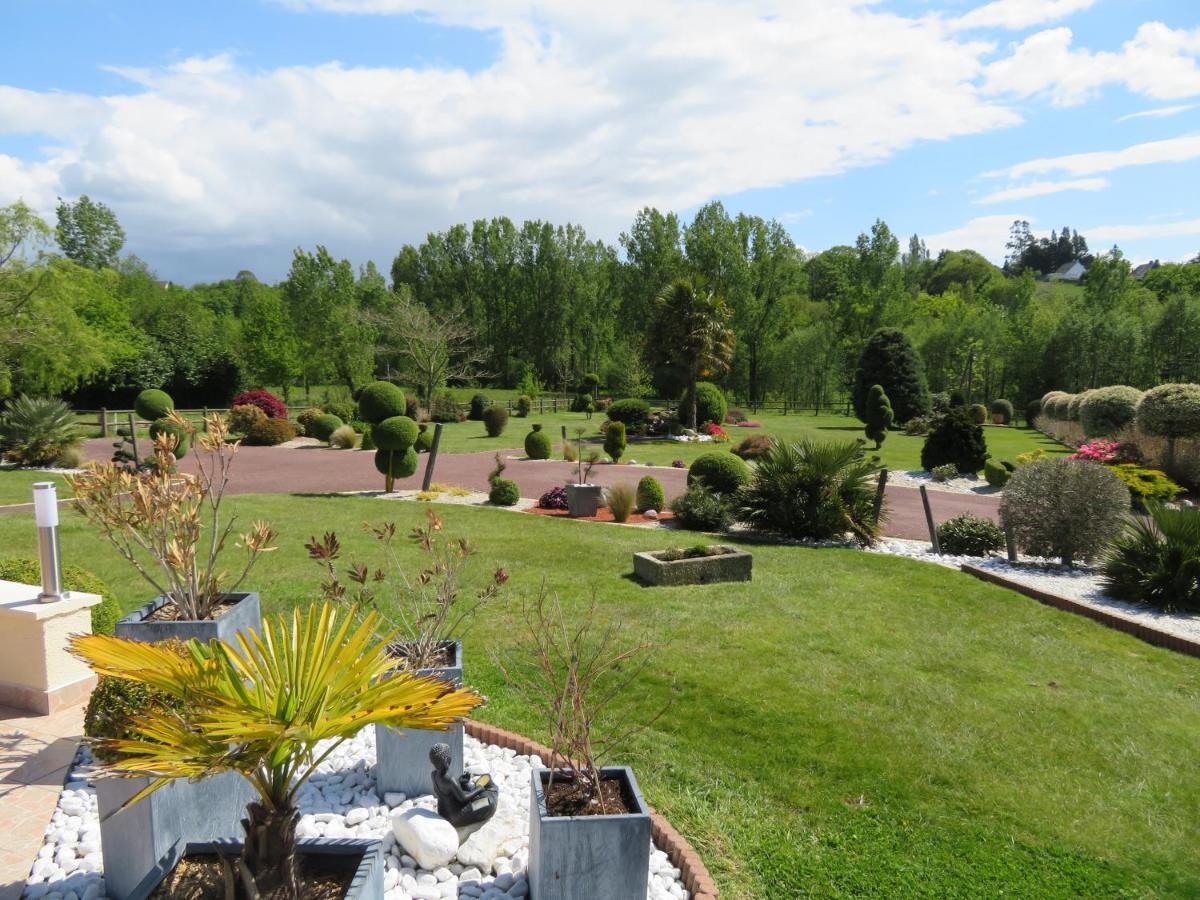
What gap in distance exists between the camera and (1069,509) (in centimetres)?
1091

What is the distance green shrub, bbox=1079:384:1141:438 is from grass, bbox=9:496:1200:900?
1900 cm

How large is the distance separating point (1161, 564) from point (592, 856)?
8.82 metres

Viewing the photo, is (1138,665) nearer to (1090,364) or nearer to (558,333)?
(1090,364)

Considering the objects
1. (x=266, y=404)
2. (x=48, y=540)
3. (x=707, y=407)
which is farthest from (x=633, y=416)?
(x=48, y=540)

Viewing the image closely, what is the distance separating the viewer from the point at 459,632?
7.39 meters

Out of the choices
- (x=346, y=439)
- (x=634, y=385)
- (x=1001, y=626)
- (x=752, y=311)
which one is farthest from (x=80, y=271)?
(x=752, y=311)

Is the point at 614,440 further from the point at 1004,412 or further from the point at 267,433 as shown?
the point at 1004,412

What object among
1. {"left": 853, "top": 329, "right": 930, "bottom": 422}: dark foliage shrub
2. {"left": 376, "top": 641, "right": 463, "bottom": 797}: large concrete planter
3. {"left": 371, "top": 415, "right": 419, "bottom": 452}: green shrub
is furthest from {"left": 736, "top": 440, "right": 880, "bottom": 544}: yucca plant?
{"left": 853, "top": 329, "right": 930, "bottom": 422}: dark foliage shrub

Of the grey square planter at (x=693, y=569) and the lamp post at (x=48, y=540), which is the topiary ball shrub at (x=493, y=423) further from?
the lamp post at (x=48, y=540)

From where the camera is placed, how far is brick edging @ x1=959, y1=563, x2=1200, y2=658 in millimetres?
7801

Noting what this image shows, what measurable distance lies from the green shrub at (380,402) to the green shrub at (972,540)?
11.4m

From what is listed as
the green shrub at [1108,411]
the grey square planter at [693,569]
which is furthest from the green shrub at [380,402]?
the green shrub at [1108,411]

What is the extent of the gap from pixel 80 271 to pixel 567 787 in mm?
32164

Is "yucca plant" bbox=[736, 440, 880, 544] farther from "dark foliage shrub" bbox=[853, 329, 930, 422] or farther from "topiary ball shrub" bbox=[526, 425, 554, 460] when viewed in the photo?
"dark foliage shrub" bbox=[853, 329, 930, 422]
